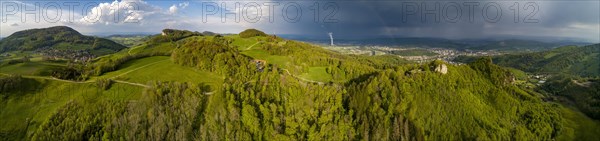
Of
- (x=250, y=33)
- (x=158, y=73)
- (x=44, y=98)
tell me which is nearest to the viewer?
(x=44, y=98)

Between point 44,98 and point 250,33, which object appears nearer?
point 44,98

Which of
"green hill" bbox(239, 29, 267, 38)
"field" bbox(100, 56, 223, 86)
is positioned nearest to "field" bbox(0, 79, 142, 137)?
"field" bbox(100, 56, 223, 86)

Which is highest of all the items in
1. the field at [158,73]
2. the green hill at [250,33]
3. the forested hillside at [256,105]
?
the green hill at [250,33]

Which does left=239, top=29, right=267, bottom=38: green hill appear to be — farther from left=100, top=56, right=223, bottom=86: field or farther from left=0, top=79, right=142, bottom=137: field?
left=0, top=79, right=142, bottom=137: field

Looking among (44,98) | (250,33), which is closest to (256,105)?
(44,98)

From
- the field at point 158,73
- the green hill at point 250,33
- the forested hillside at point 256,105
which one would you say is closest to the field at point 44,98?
the forested hillside at point 256,105

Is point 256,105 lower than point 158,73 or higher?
lower

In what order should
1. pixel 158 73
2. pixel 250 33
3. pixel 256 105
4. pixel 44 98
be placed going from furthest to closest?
pixel 250 33 < pixel 158 73 < pixel 256 105 < pixel 44 98

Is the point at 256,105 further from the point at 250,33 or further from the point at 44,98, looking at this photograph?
the point at 250,33

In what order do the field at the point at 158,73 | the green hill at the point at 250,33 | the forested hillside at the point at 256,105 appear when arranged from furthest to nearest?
the green hill at the point at 250,33 < the field at the point at 158,73 < the forested hillside at the point at 256,105

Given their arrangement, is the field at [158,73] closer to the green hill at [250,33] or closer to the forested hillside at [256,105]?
the forested hillside at [256,105]
